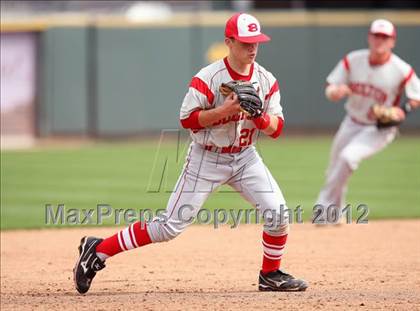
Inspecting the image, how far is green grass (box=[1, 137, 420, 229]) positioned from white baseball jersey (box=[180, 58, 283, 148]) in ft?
14.8

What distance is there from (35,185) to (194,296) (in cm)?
742

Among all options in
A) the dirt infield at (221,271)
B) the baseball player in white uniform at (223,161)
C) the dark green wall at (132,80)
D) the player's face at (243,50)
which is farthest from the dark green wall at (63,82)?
the player's face at (243,50)

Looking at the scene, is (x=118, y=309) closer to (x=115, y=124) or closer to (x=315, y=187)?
(x=315, y=187)

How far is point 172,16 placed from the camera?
20.8m

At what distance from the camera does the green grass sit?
11.8m

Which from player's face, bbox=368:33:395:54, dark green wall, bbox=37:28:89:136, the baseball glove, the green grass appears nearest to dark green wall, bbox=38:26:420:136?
dark green wall, bbox=37:28:89:136

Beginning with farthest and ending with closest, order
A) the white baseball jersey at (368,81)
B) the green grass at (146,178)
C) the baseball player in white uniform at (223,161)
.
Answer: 1. the green grass at (146,178)
2. the white baseball jersey at (368,81)
3. the baseball player in white uniform at (223,161)

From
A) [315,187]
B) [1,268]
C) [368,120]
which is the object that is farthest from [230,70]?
[315,187]

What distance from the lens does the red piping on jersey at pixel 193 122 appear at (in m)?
6.32

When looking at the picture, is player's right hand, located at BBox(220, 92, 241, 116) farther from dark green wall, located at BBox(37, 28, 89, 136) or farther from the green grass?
dark green wall, located at BBox(37, 28, 89, 136)

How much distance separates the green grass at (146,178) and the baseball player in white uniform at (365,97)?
2.88 ft

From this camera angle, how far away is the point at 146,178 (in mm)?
14414

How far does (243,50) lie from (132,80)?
14.1 metres

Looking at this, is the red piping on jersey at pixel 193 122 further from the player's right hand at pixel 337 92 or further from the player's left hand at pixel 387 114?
the player's left hand at pixel 387 114
